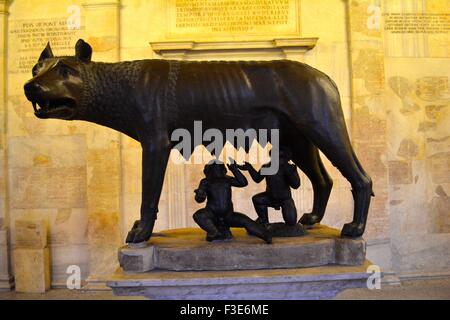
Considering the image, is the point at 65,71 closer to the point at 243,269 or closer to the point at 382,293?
the point at 243,269

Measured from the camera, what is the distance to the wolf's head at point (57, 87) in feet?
8.61

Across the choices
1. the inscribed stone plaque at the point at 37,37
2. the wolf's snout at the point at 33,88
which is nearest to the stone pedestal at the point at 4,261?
the inscribed stone plaque at the point at 37,37

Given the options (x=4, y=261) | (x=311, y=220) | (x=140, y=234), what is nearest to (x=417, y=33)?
(x=311, y=220)

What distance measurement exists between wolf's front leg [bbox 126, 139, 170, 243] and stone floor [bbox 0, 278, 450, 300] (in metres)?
2.98

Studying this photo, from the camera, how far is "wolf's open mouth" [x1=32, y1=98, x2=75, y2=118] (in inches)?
105

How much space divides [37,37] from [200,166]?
3.21 metres

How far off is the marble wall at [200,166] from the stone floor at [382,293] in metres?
0.29

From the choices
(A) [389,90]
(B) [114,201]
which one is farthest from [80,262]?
(A) [389,90]

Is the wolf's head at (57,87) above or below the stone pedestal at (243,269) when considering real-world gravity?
above

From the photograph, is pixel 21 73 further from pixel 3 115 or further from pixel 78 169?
pixel 78 169

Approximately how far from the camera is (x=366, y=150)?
6.00 meters

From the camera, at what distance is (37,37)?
6.51 metres

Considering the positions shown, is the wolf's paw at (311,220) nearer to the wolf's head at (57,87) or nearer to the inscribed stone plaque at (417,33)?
the wolf's head at (57,87)

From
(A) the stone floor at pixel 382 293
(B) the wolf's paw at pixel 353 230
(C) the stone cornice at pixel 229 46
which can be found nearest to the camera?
(B) the wolf's paw at pixel 353 230
